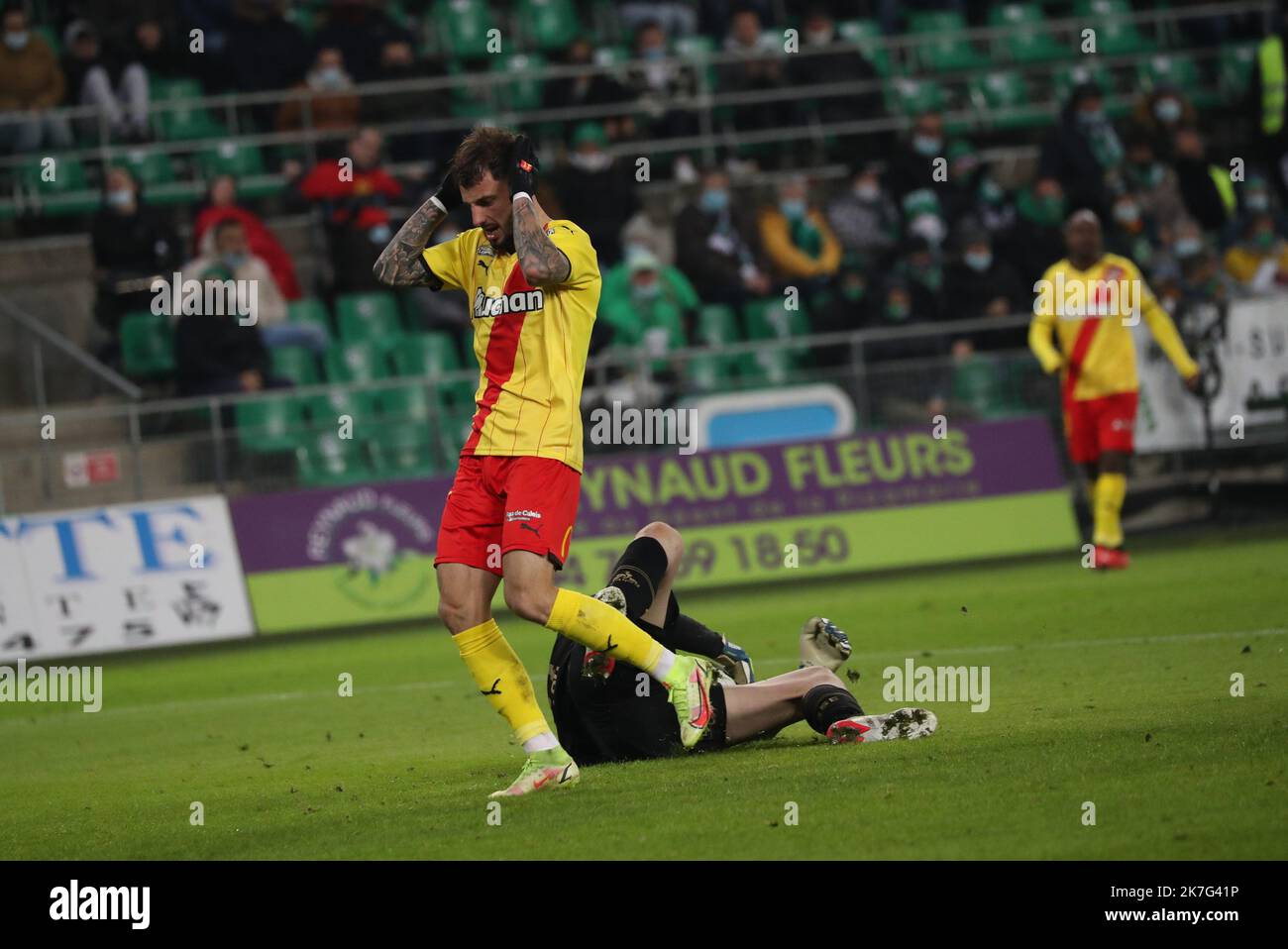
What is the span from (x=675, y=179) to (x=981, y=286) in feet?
14.1

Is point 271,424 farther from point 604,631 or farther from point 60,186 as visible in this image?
point 604,631

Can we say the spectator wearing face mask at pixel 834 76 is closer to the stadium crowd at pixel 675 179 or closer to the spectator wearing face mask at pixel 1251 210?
the stadium crowd at pixel 675 179

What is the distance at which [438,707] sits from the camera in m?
11.2

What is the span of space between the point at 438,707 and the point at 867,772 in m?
4.49

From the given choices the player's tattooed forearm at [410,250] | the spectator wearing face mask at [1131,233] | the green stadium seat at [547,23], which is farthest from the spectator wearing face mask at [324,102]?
the player's tattooed forearm at [410,250]

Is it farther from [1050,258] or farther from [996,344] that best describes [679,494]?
[1050,258]

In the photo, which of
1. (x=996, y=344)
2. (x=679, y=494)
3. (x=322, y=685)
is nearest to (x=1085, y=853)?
(x=322, y=685)

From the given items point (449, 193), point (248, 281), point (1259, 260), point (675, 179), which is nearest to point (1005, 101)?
point (1259, 260)

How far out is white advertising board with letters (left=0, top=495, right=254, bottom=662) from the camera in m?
15.4

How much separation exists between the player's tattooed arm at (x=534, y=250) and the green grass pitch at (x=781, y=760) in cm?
210

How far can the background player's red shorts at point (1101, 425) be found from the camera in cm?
1614

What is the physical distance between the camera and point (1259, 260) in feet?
68.5

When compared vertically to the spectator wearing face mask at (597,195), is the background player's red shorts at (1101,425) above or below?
below

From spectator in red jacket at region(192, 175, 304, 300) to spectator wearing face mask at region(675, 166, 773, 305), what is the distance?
432cm
